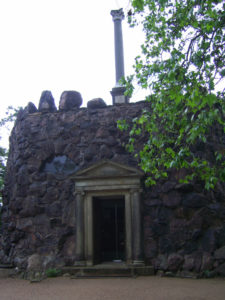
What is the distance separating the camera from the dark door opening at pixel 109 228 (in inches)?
446

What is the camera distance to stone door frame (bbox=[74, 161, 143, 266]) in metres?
10.5

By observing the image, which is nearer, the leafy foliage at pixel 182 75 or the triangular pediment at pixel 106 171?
the leafy foliage at pixel 182 75

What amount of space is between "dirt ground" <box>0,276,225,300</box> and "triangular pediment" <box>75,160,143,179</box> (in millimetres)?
3285

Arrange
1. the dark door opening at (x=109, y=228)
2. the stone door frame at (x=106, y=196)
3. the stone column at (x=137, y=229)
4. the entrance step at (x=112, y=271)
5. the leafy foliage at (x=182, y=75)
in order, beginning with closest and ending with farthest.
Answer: the leafy foliage at (x=182, y=75), the entrance step at (x=112, y=271), the stone column at (x=137, y=229), the stone door frame at (x=106, y=196), the dark door opening at (x=109, y=228)

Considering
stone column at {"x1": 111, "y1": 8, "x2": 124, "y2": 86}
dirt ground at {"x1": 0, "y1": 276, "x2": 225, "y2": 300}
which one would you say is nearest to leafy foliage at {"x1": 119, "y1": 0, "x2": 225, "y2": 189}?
dirt ground at {"x1": 0, "y1": 276, "x2": 225, "y2": 300}

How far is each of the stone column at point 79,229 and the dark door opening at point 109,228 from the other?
0.50m

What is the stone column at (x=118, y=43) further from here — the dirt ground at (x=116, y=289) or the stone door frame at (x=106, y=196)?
the dirt ground at (x=116, y=289)

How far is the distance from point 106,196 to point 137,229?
5.14 feet

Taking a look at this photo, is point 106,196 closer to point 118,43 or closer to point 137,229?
point 137,229

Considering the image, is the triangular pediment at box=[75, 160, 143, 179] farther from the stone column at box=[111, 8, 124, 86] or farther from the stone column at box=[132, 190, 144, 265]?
the stone column at box=[111, 8, 124, 86]

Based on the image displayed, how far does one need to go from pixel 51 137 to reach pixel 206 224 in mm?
6269

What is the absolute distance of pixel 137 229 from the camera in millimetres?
10469

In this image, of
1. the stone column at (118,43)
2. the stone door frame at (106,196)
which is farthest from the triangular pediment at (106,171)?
the stone column at (118,43)

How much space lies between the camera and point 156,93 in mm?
7426
